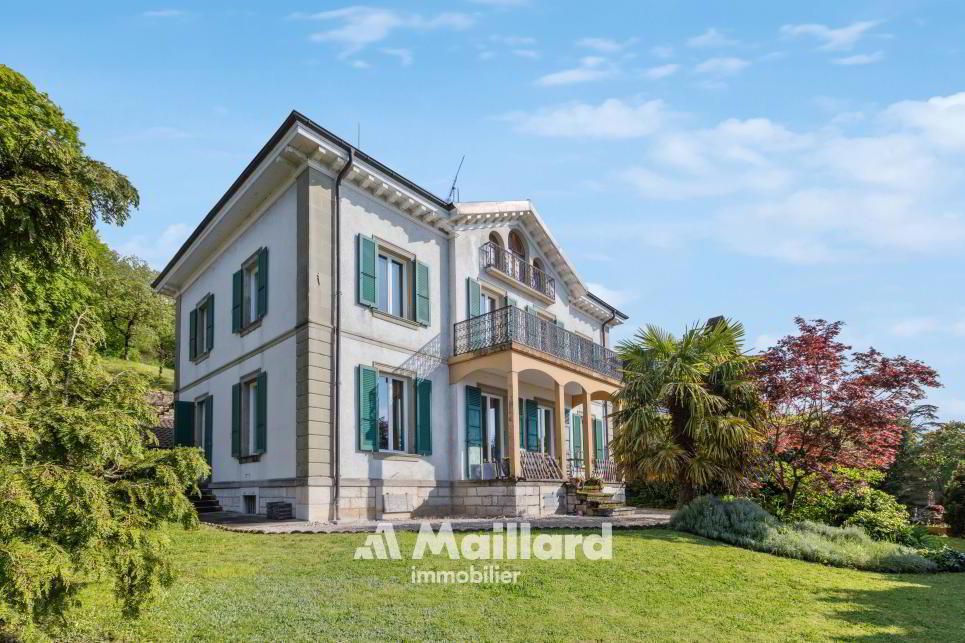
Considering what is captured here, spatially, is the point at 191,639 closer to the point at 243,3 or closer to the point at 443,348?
the point at 243,3

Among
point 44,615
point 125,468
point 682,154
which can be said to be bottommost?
point 44,615

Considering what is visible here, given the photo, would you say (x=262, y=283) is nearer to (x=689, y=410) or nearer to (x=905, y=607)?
(x=689, y=410)

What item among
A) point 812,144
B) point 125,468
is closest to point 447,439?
point 812,144

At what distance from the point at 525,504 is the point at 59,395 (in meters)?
11.8

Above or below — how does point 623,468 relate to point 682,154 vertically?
below

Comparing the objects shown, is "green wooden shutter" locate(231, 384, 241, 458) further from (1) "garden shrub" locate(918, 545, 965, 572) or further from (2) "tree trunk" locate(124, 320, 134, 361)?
(2) "tree trunk" locate(124, 320, 134, 361)

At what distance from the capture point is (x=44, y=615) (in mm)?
4016

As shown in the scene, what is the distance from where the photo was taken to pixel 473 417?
16891 mm

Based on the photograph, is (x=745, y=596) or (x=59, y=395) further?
(x=745, y=596)

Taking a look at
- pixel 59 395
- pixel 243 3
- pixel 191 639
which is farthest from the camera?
pixel 243 3

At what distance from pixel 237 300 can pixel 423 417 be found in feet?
18.8

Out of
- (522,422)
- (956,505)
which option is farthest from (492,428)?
(956,505)

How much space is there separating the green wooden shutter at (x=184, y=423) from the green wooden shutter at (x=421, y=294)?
788 cm

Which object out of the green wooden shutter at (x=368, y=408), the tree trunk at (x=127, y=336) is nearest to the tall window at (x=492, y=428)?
the green wooden shutter at (x=368, y=408)
